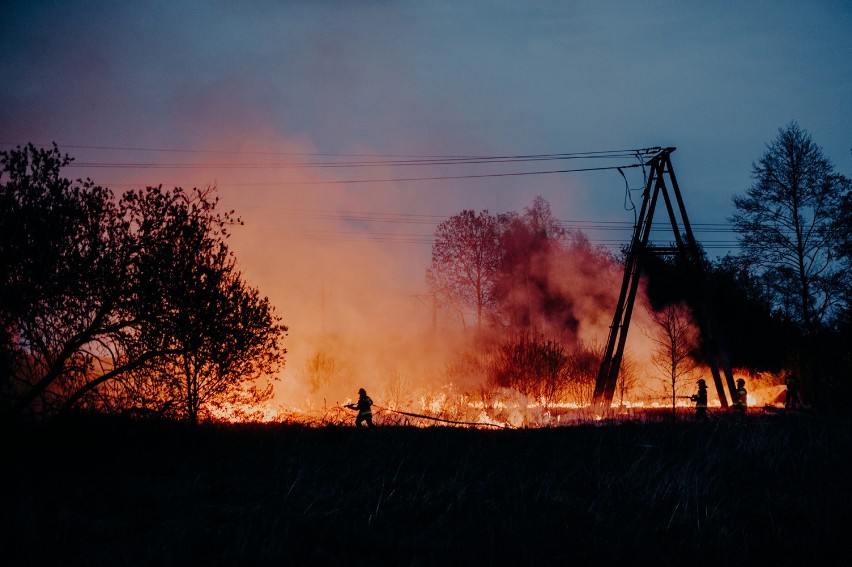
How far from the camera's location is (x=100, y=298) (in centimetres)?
1225

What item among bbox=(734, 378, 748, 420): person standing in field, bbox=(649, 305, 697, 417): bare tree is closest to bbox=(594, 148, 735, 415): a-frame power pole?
bbox=(734, 378, 748, 420): person standing in field

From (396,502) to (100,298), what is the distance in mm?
8131

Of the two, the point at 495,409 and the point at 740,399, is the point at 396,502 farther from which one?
the point at 495,409

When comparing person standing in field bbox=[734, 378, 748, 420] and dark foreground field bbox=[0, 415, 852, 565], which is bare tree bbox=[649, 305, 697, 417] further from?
dark foreground field bbox=[0, 415, 852, 565]

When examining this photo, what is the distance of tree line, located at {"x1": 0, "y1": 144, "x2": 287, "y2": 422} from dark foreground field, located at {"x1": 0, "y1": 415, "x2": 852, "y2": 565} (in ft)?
4.61

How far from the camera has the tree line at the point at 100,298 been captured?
426 inches

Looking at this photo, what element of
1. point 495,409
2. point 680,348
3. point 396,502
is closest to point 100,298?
point 396,502

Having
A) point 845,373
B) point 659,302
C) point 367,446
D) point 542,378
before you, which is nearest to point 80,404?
point 367,446

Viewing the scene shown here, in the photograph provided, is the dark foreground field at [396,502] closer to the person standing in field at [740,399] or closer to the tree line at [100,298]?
the tree line at [100,298]

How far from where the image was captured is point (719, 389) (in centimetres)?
2200

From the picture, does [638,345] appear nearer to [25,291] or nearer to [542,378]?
[542,378]

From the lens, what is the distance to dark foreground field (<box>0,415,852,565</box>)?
650 cm

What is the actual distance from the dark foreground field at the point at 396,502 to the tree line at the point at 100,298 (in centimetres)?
140

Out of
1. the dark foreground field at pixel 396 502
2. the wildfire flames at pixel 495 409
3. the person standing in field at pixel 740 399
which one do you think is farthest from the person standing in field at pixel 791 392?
the dark foreground field at pixel 396 502
